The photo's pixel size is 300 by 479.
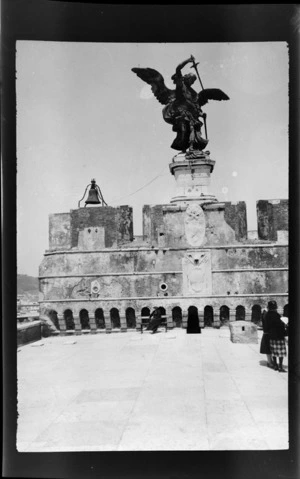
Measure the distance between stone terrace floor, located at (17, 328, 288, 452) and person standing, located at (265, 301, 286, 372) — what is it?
32cm

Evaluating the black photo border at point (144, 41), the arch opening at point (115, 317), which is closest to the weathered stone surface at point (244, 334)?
the arch opening at point (115, 317)

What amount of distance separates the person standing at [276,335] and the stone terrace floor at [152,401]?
0.32 meters

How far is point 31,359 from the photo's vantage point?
37.8 feet

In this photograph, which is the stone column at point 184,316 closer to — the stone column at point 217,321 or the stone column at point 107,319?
the stone column at point 217,321

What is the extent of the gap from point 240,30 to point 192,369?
6.77 meters

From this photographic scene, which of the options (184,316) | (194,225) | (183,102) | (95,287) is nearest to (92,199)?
(95,287)

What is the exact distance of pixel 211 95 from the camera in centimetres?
1065

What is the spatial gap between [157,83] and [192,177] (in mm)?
4975

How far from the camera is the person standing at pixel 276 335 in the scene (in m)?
9.44

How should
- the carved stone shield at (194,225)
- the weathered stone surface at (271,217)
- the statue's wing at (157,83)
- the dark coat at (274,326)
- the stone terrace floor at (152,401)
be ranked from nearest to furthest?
the stone terrace floor at (152,401) → the dark coat at (274,326) → the statue's wing at (157,83) → the weathered stone surface at (271,217) → the carved stone shield at (194,225)

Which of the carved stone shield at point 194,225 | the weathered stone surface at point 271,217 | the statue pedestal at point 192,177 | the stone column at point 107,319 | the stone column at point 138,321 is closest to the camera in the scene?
the weathered stone surface at point 271,217

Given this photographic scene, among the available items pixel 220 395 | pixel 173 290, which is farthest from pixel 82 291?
pixel 220 395

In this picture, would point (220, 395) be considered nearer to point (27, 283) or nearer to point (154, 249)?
point (154, 249)

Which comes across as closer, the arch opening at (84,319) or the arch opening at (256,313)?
the arch opening at (256,313)
